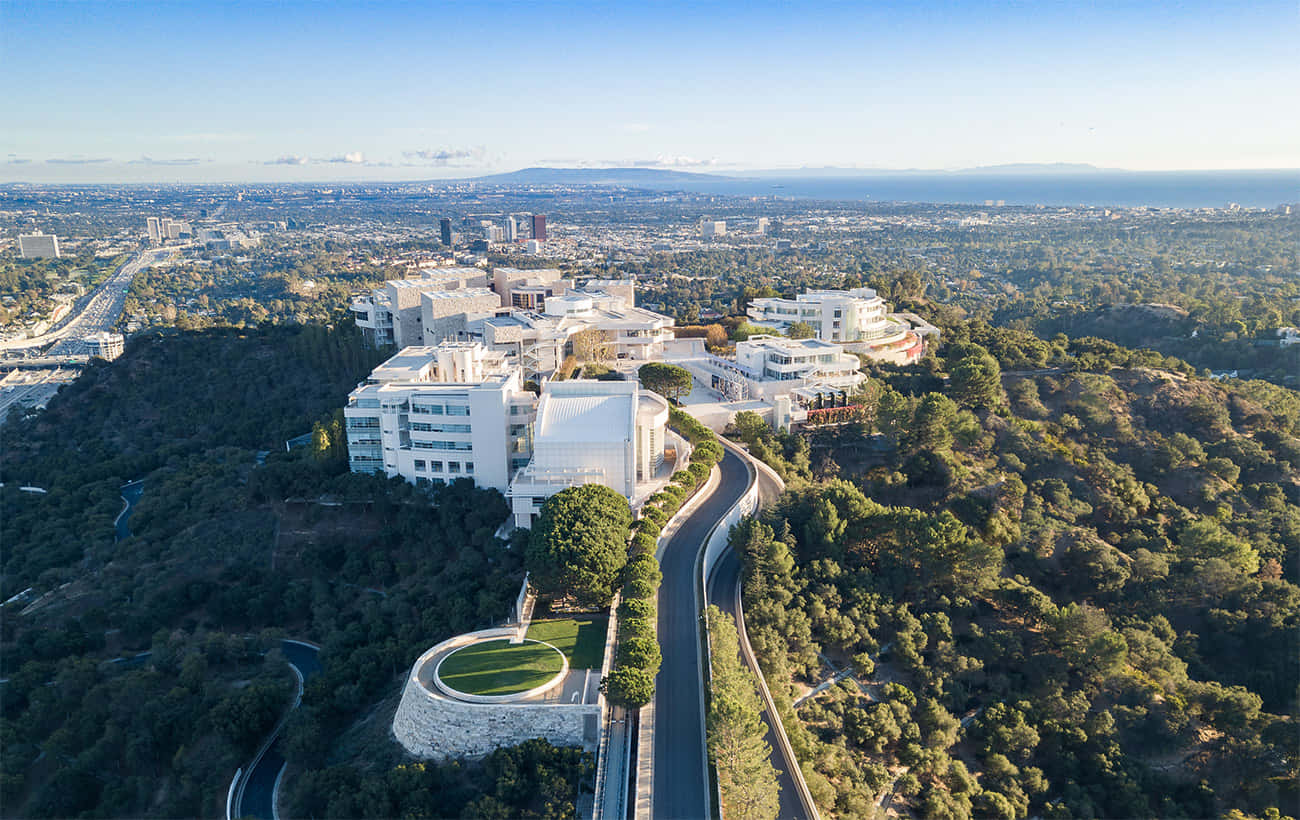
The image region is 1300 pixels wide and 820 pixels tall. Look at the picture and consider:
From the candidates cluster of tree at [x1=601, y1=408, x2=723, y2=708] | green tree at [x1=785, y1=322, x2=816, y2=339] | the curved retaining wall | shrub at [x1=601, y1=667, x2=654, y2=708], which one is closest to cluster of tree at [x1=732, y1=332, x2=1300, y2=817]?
cluster of tree at [x1=601, y1=408, x2=723, y2=708]

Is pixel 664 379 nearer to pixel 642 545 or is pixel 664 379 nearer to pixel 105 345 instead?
pixel 642 545

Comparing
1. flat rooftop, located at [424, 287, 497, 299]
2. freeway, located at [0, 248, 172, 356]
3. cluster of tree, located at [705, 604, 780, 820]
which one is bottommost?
freeway, located at [0, 248, 172, 356]

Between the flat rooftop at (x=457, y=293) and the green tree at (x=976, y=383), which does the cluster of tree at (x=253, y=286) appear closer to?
the flat rooftop at (x=457, y=293)

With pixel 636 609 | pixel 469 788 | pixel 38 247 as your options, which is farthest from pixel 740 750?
pixel 38 247

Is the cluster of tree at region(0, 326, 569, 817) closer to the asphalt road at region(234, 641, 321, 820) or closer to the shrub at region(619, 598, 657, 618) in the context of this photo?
the asphalt road at region(234, 641, 321, 820)

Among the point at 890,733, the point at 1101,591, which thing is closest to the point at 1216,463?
the point at 1101,591

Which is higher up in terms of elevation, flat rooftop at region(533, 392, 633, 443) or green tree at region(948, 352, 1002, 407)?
flat rooftop at region(533, 392, 633, 443)
